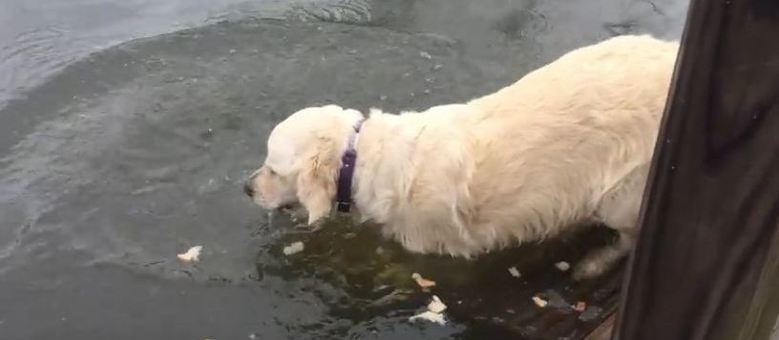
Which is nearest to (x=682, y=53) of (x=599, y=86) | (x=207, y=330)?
(x=599, y=86)

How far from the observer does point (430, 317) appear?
4.14 meters

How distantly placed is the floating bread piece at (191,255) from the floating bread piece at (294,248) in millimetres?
458

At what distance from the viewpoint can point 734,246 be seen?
1719 mm

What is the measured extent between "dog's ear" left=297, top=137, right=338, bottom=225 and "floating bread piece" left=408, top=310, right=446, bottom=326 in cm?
68

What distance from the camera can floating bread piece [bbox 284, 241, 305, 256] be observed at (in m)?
4.59

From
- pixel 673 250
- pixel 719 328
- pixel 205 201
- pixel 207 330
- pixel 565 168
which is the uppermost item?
pixel 673 250

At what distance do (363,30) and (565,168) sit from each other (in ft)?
9.71

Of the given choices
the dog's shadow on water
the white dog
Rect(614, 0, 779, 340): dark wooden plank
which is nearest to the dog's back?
the white dog

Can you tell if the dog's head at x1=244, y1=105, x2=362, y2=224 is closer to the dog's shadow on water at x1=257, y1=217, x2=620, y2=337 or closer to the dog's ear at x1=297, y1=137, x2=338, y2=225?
the dog's ear at x1=297, y1=137, x2=338, y2=225

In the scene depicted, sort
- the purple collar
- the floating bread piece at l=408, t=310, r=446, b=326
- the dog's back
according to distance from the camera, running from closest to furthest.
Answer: the dog's back → the purple collar → the floating bread piece at l=408, t=310, r=446, b=326

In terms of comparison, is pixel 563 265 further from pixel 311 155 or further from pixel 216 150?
pixel 216 150

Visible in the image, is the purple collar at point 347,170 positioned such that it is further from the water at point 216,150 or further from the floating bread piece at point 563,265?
the floating bread piece at point 563,265

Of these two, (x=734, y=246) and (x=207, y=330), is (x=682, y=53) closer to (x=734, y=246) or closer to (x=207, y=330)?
(x=734, y=246)

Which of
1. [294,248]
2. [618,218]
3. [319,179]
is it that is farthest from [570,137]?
[294,248]
